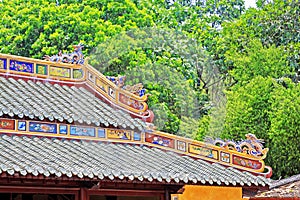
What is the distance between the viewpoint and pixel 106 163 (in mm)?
13156

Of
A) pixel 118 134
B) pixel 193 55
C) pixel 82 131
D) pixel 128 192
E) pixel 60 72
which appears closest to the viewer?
pixel 128 192

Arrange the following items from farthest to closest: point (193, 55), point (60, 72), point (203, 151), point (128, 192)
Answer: point (193, 55)
point (60, 72)
point (203, 151)
point (128, 192)

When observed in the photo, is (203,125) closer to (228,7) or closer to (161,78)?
(161,78)

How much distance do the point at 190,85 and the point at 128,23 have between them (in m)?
3.66

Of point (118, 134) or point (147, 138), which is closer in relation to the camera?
point (118, 134)

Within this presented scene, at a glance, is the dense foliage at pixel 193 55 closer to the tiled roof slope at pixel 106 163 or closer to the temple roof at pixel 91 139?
the temple roof at pixel 91 139

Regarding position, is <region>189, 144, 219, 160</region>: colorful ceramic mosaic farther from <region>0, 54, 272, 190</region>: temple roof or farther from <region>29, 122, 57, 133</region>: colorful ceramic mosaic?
<region>29, 122, 57, 133</region>: colorful ceramic mosaic

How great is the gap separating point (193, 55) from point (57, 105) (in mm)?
14275

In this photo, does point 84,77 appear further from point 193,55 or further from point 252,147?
point 193,55

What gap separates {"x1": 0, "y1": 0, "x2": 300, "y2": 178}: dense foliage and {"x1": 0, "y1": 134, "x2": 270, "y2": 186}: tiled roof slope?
380 inches

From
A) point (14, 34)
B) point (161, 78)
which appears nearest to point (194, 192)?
point (161, 78)

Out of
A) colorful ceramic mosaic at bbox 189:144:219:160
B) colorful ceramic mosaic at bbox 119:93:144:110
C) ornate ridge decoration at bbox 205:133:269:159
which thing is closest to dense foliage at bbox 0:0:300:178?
ornate ridge decoration at bbox 205:133:269:159

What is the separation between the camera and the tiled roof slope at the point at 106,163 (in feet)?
39.5

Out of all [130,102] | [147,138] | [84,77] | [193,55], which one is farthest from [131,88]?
[193,55]
